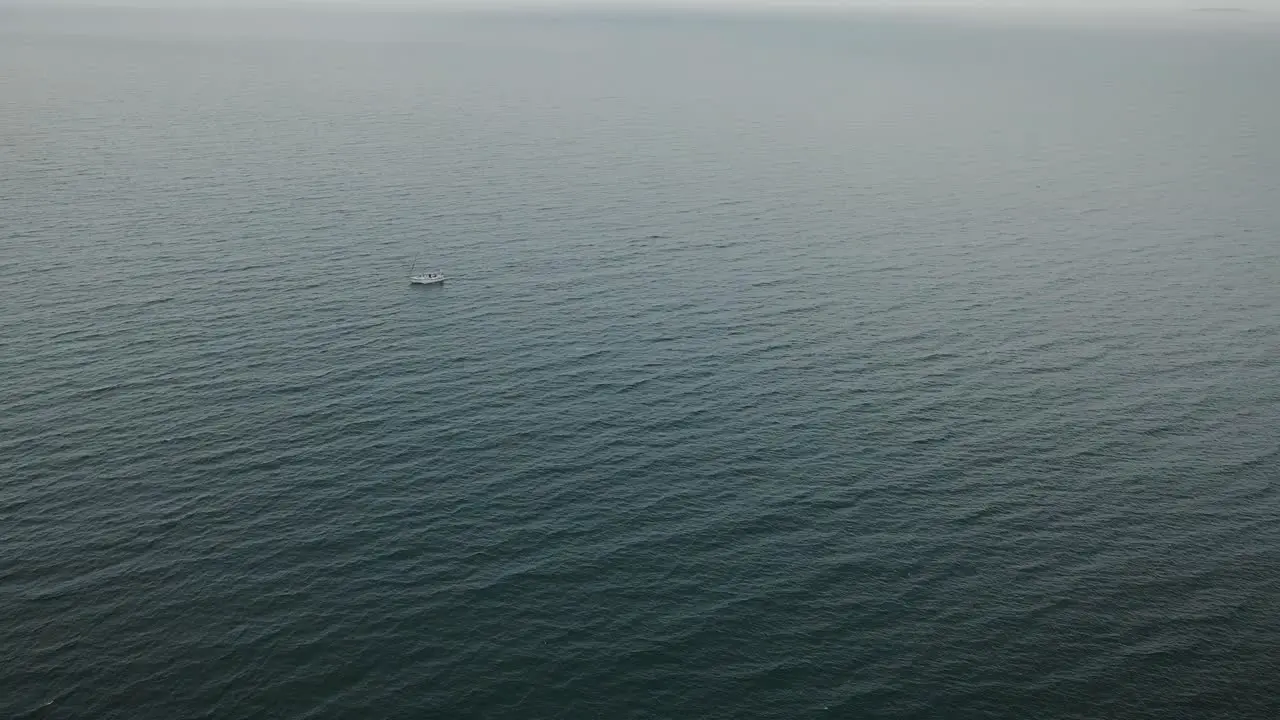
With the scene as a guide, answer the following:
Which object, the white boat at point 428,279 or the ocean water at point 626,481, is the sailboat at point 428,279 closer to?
the white boat at point 428,279

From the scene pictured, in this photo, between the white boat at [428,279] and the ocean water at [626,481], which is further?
the white boat at [428,279]

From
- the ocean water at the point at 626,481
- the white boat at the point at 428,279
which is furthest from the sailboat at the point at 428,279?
the ocean water at the point at 626,481

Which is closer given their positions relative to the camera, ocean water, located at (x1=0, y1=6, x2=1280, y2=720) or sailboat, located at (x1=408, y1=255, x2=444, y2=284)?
ocean water, located at (x1=0, y1=6, x2=1280, y2=720)

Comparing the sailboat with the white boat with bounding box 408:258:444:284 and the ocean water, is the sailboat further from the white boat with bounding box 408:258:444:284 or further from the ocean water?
the ocean water

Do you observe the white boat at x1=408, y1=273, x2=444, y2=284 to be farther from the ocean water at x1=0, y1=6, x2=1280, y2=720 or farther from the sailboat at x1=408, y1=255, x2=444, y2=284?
the ocean water at x1=0, y1=6, x2=1280, y2=720

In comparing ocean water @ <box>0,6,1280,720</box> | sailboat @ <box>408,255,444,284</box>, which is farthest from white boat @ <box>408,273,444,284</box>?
ocean water @ <box>0,6,1280,720</box>

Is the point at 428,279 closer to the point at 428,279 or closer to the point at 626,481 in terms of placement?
the point at 428,279

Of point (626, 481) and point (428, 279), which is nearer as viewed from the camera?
point (626, 481)

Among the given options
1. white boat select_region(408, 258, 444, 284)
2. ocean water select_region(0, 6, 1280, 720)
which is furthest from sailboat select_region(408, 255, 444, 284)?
ocean water select_region(0, 6, 1280, 720)

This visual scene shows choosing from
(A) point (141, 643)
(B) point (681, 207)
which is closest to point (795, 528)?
(A) point (141, 643)

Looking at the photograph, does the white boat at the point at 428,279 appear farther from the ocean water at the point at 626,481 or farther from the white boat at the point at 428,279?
the ocean water at the point at 626,481

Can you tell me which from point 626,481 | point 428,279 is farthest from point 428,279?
point 626,481

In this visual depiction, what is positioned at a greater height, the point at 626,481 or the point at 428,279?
the point at 626,481
